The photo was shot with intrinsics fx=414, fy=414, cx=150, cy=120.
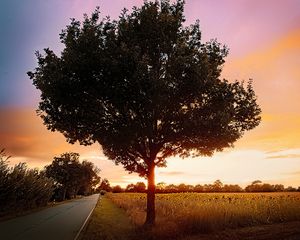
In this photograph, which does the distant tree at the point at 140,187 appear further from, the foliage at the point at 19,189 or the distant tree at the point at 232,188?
the foliage at the point at 19,189

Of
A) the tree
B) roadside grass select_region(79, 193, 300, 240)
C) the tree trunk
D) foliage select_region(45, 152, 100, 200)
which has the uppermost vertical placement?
foliage select_region(45, 152, 100, 200)

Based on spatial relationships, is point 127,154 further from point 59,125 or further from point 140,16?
point 140,16

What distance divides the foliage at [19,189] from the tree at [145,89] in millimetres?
14030

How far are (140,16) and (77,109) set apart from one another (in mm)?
6855

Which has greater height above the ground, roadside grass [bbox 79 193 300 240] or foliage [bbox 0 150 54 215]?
foliage [bbox 0 150 54 215]

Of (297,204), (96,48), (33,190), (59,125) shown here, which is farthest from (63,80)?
(33,190)

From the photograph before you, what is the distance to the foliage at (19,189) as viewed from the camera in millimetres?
38316

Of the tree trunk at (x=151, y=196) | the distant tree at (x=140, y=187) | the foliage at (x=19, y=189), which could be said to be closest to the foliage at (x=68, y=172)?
the distant tree at (x=140, y=187)

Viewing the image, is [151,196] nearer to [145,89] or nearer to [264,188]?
[145,89]

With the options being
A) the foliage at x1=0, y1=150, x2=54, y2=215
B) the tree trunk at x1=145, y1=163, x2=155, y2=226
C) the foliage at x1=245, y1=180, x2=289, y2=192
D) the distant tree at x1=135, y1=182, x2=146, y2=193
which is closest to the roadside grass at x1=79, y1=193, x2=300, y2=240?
the tree trunk at x1=145, y1=163, x2=155, y2=226

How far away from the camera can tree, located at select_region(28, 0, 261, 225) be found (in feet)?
76.0

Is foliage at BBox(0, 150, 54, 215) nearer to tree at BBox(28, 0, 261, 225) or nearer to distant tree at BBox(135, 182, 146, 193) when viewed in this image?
tree at BBox(28, 0, 261, 225)

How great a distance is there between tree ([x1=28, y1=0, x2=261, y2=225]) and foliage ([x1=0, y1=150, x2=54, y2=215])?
14.0 meters

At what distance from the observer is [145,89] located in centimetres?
2292
